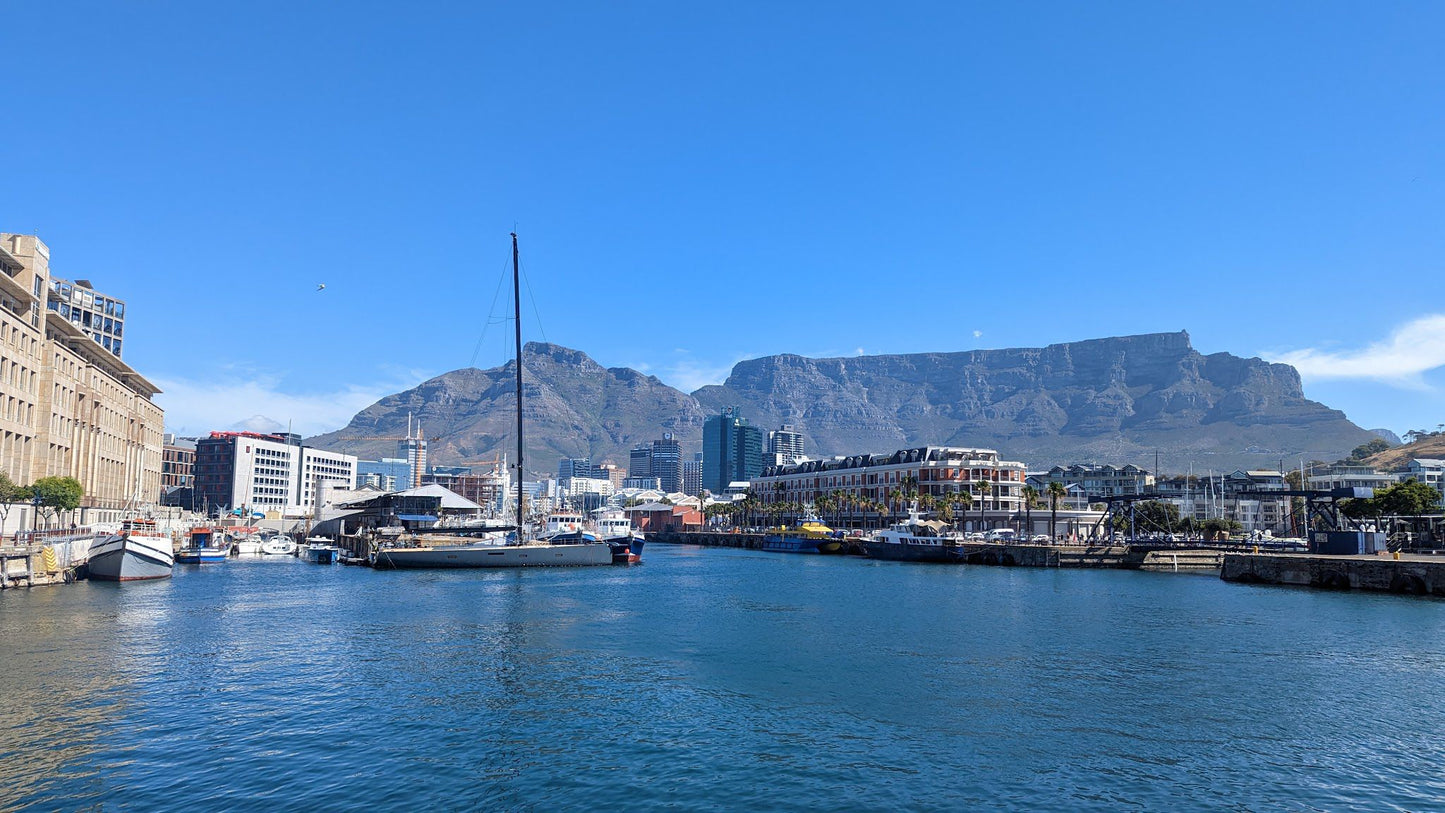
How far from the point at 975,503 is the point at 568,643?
13793 cm

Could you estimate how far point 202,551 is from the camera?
100m

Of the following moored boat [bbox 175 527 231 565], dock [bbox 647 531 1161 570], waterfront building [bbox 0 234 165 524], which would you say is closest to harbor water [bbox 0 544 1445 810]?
waterfront building [bbox 0 234 165 524]

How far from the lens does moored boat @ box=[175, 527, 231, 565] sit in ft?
315

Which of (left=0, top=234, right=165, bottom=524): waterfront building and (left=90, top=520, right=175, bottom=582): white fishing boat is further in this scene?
(left=0, top=234, right=165, bottom=524): waterfront building

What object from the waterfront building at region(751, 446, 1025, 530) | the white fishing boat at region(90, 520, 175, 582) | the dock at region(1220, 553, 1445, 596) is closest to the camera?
the dock at region(1220, 553, 1445, 596)

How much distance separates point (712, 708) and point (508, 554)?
2541 inches

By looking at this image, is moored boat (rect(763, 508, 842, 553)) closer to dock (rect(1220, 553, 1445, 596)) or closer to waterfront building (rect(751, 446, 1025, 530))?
waterfront building (rect(751, 446, 1025, 530))

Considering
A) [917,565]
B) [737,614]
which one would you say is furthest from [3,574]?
[917,565]

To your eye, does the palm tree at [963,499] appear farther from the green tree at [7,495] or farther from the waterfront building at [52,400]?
the waterfront building at [52,400]

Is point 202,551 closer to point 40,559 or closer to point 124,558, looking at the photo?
point 124,558

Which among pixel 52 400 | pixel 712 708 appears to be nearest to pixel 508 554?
pixel 52 400

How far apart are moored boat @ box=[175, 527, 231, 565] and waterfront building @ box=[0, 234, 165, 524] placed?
36.3 feet

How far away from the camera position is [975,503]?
166m

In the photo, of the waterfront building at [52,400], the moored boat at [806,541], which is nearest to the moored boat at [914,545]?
the moored boat at [806,541]
